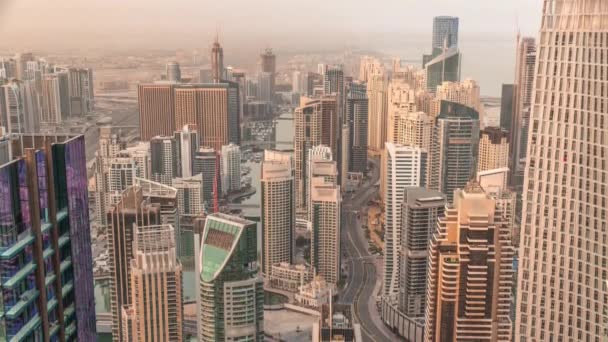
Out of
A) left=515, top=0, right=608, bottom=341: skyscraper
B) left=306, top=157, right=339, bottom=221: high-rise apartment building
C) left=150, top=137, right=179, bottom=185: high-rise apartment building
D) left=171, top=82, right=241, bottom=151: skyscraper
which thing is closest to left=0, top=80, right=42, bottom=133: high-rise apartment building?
left=150, top=137, right=179, bottom=185: high-rise apartment building

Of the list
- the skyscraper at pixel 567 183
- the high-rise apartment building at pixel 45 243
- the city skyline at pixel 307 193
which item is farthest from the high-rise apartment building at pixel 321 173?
the high-rise apartment building at pixel 45 243

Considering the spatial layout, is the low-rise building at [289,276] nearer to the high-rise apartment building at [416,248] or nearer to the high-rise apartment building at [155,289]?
the high-rise apartment building at [416,248]

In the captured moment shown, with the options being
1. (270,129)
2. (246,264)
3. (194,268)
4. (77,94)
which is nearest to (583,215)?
(246,264)

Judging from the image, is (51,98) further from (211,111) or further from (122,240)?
(211,111)

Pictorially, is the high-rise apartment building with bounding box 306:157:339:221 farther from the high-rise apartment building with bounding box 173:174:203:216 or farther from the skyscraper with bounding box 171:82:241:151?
the skyscraper with bounding box 171:82:241:151

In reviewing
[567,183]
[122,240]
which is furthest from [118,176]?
[567,183]
